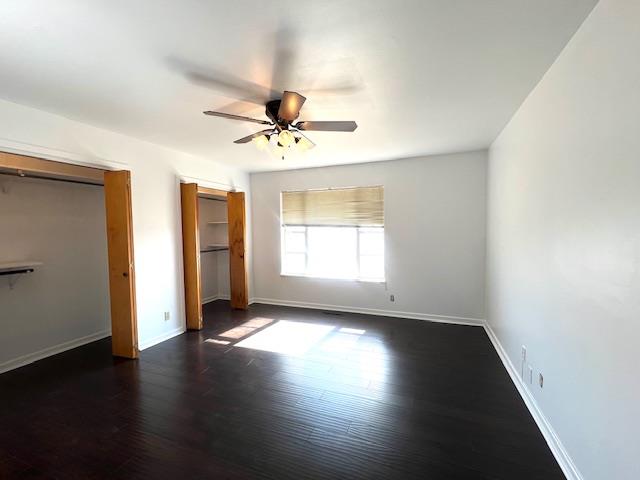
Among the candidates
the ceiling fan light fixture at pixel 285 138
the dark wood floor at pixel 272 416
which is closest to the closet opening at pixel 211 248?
the dark wood floor at pixel 272 416

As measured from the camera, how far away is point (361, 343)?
3.70 meters

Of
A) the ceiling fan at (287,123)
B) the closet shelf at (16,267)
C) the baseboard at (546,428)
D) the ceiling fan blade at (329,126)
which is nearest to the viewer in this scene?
the baseboard at (546,428)

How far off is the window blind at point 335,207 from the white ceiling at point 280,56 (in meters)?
1.94

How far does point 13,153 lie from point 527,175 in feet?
14.2

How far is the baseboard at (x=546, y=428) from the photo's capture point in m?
1.68

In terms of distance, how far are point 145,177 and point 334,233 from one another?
9.65ft

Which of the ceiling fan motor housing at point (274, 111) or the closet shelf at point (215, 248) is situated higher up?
the ceiling fan motor housing at point (274, 111)

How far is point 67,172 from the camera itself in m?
2.93

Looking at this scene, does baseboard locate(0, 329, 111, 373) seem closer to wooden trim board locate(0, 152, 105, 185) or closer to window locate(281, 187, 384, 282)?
wooden trim board locate(0, 152, 105, 185)

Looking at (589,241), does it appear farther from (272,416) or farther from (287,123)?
(272,416)

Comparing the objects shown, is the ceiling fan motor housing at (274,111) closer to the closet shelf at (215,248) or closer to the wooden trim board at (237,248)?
the wooden trim board at (237,248)

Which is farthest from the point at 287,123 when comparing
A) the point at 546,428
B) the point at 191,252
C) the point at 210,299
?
the point at 210,299

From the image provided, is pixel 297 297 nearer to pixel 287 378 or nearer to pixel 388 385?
pixel 287 378

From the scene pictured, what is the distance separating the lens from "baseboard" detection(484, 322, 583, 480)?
1.68 m
